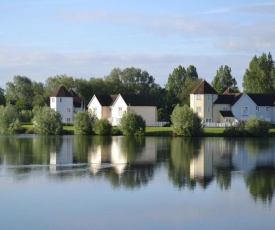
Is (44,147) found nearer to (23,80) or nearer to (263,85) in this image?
(263,85)

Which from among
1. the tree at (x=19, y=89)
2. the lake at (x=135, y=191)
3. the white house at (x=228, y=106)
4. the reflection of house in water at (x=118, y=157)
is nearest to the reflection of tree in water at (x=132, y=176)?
the lake at (x=135, y=191)

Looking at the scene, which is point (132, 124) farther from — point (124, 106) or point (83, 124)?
point (124, 106)

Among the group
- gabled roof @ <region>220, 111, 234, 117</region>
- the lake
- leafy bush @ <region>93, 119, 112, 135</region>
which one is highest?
gabled roof @ <region>220, 111, 234, 117</region>

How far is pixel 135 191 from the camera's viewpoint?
2478 cm

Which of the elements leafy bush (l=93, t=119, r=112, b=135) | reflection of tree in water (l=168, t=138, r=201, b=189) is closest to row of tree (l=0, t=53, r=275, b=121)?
leafy bush (l=93, t=119, r=112, b=135)

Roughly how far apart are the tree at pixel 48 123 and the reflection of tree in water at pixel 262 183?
4063cm

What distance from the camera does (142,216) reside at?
20078 mm

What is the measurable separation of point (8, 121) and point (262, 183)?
52.0 meters

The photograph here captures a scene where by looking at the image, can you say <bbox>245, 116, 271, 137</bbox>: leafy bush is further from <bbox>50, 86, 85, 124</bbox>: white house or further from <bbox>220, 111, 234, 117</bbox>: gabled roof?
<bbox>50, 86, 85, 124</bbox>: white house

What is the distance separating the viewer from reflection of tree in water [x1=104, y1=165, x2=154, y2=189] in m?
26.7

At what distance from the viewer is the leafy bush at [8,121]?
73.8 metres

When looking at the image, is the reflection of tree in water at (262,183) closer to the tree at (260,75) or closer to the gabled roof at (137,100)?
the gabled roof at (137,100)

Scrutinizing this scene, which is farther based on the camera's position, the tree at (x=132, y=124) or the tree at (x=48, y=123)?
the tree at (x=48, y=123)

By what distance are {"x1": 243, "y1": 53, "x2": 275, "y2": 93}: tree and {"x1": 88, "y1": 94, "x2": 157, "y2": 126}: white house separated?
18.4 meters
